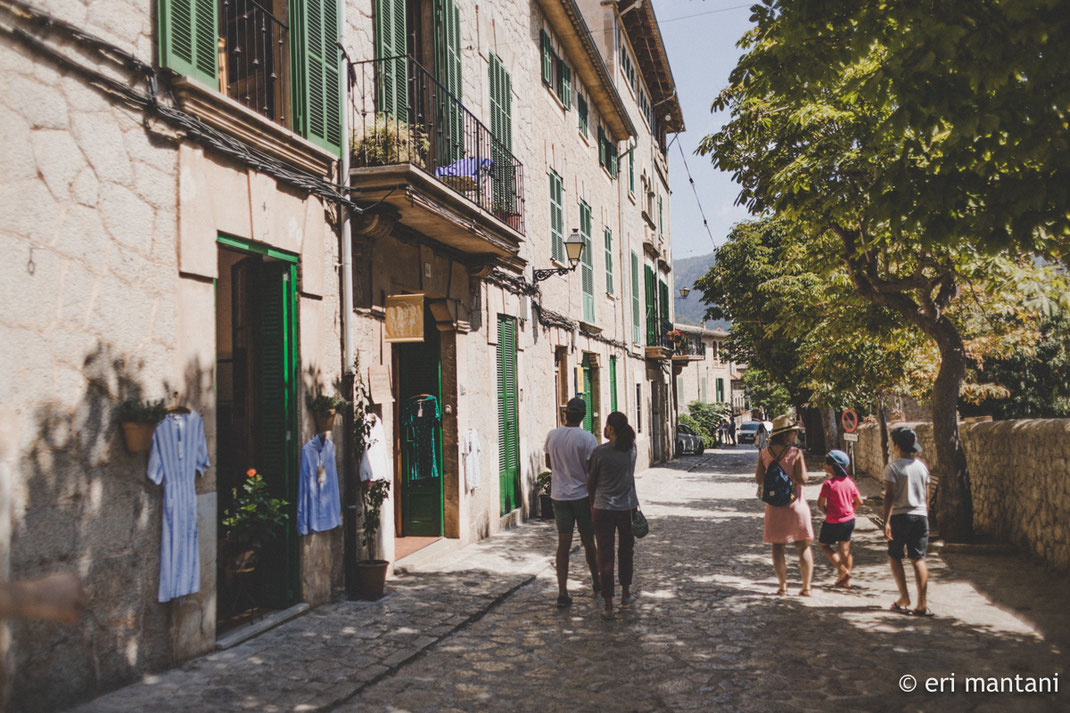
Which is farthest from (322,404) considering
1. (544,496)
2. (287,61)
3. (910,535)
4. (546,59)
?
(546,59)

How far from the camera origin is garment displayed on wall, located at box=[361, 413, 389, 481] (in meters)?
7.62

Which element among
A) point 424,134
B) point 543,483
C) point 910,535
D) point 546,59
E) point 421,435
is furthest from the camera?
point 546,59

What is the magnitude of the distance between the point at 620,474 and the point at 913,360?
1247 centimetres

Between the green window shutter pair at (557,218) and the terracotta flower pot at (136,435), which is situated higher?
Result: the green window shutter pair at (557,218)

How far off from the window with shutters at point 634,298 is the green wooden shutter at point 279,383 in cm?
1713

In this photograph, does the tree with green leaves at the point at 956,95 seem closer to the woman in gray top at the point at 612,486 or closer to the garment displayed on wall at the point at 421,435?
the woman in gray top at the point at 612,486

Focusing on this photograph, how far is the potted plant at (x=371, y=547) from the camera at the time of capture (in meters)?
7.32

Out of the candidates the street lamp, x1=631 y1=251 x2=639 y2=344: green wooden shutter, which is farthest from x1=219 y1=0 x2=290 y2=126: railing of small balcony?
x1=631 y1=251 x2=639 y2=344: green wooden shutter

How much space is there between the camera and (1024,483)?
9.10 meters

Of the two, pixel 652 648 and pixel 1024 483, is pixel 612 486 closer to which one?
pixel 652 648

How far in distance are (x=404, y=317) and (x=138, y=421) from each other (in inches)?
145

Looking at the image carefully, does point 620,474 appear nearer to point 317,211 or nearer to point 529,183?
point 317,211

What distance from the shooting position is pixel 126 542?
490 centimetres

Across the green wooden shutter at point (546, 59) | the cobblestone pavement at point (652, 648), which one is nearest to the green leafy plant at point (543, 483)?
the cobblestone pavement at point (652, 648)
